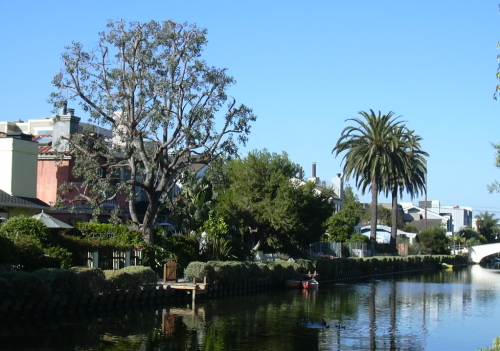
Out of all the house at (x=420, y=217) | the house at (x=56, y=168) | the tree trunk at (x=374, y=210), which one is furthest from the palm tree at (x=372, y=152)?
the house at (x=420, y=217)

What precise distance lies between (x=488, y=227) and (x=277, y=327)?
517 feet

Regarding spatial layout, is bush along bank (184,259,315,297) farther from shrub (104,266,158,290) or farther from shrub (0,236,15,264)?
shrub (0,236,15,264)

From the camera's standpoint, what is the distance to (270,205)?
61.8 meters

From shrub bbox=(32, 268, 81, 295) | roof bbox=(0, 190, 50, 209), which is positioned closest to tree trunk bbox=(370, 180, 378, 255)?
roof bbox=(0, 190, 50, 209)

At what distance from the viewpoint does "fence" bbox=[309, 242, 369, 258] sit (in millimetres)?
82438

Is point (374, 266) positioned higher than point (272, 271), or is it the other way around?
point (374, 266)

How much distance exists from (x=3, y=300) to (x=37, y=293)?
1.89 m

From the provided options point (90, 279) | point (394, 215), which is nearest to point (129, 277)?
point (90, 279)

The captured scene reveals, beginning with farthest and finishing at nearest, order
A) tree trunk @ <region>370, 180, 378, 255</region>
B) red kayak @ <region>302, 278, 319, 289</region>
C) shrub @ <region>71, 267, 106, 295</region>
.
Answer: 1. tree trunk @ <region>370, 180, 378, 255</region>
2. red kayak @ <region>302, 278, 319, 289</region>
3. shrub @ <region>71, 267, 106, 295</region>

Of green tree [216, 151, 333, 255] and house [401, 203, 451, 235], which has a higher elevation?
house [401, 203, 451, 235]

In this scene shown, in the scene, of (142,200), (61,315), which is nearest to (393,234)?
(142,200)

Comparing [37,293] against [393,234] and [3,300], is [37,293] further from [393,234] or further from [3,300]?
[393,234]

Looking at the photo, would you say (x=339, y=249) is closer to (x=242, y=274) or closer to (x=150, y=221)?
(x=242, y=274)

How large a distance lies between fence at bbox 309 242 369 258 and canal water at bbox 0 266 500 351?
100.0 feet
